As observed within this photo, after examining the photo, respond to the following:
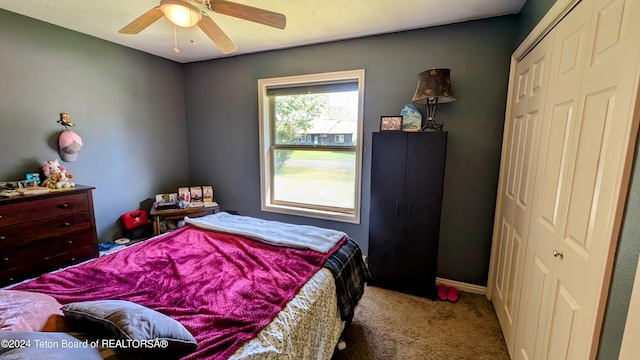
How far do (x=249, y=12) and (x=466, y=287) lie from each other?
2929 millimetres

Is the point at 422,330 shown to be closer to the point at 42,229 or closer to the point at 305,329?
the point at 305,329

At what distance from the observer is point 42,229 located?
2201 mm

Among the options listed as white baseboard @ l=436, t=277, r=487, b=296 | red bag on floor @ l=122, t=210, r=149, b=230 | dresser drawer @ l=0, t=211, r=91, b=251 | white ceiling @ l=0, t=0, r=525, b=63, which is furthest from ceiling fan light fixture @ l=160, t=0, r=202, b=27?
white baseboard @ l=436, t=277, r=487, b=296

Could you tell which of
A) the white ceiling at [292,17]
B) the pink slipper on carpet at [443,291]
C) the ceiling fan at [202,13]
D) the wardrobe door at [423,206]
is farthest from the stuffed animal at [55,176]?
the pink slipper on carpet at [443,291]

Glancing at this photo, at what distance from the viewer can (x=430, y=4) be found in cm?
208

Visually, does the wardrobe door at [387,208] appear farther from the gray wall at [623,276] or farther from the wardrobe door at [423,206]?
the gray wall at [623,276]

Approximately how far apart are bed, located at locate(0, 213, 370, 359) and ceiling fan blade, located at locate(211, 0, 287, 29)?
1.46 meters

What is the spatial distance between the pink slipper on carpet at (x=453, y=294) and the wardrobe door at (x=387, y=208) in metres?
0.46

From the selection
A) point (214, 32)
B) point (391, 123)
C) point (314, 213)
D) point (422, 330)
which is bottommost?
point (422, 330)

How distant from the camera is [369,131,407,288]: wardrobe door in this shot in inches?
94.0

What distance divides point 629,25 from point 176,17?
2035 mm

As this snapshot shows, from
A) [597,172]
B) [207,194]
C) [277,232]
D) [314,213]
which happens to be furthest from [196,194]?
[597,172]

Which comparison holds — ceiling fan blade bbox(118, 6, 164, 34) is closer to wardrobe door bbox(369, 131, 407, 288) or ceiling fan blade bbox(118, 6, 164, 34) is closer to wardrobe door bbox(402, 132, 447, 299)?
wardrobe door bbox(369, 131, 407, 288)

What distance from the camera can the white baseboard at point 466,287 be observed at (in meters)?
2.53
